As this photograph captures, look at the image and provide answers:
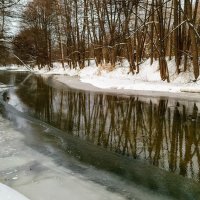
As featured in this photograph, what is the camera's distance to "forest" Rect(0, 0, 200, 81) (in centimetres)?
1200

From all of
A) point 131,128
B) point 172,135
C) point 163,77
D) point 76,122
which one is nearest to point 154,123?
point 131,128

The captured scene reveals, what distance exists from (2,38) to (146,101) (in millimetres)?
7110

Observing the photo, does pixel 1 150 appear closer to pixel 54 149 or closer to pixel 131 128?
pixel 54 149

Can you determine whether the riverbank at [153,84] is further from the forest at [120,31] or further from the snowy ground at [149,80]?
the forest at [120,31]

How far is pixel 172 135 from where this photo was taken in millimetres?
9617

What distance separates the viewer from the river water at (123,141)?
20.9 ft

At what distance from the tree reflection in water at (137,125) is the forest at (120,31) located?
7.36 ft

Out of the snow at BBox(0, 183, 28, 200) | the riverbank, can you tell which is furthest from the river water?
the riverbank

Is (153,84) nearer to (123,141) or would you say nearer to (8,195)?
(123,141)

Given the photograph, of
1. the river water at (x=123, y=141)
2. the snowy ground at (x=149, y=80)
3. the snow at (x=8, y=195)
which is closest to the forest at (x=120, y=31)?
the snowy ground at (x=149, y=80)

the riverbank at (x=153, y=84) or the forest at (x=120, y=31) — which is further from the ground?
the forest at (x=120, y=31)

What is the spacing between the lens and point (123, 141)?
30.4 ft

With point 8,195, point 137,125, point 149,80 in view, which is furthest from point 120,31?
point 8,195

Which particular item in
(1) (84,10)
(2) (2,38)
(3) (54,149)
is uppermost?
(1) (84,10)
